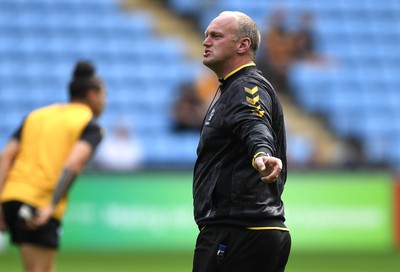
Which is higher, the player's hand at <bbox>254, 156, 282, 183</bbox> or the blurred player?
the blurred player

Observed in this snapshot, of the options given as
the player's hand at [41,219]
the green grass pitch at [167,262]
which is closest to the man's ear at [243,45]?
the player's hand at [41,219]

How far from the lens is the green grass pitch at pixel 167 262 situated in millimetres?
12487

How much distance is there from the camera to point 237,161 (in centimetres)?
519

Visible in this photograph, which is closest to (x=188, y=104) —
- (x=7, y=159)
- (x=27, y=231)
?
(x=7, y=159)

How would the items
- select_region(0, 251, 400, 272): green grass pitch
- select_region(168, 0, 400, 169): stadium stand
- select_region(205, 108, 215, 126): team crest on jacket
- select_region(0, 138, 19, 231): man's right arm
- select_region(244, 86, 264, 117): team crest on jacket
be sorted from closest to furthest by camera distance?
select_region(244, 86, 264, 117): team crest on jacket < select_region(205, 108, 215, 126): team crest on jacket < select_region(0, 138, 19, 231): man's right arm < select_region(0, 251, 400, 272): green grass pitch < select_region(168, 0, 400, 169): stadium stand

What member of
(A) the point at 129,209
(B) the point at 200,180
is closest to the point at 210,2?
(A) the point at 129,209

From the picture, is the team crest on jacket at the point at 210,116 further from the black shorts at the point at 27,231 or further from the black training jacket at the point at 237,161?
the black shorts at the point at 27,231

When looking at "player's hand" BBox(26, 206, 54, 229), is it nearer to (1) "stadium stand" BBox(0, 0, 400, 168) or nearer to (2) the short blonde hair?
(2) the short blonde hair

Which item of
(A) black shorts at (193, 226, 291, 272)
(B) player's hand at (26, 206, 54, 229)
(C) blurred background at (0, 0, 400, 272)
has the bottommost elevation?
(A) black shorts at (193, 226, 291, 272)

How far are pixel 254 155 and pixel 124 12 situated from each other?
54.5ft

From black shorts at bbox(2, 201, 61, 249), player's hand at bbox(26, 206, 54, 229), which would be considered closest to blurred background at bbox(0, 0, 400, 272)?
black shorts at bbox(2, 201, 61, 249)

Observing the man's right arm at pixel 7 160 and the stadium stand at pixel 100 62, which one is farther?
the stadium stand at pixel 100 62

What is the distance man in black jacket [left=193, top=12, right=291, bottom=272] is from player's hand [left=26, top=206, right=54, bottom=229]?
2.23 meters

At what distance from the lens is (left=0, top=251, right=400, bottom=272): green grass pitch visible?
1249 cm
